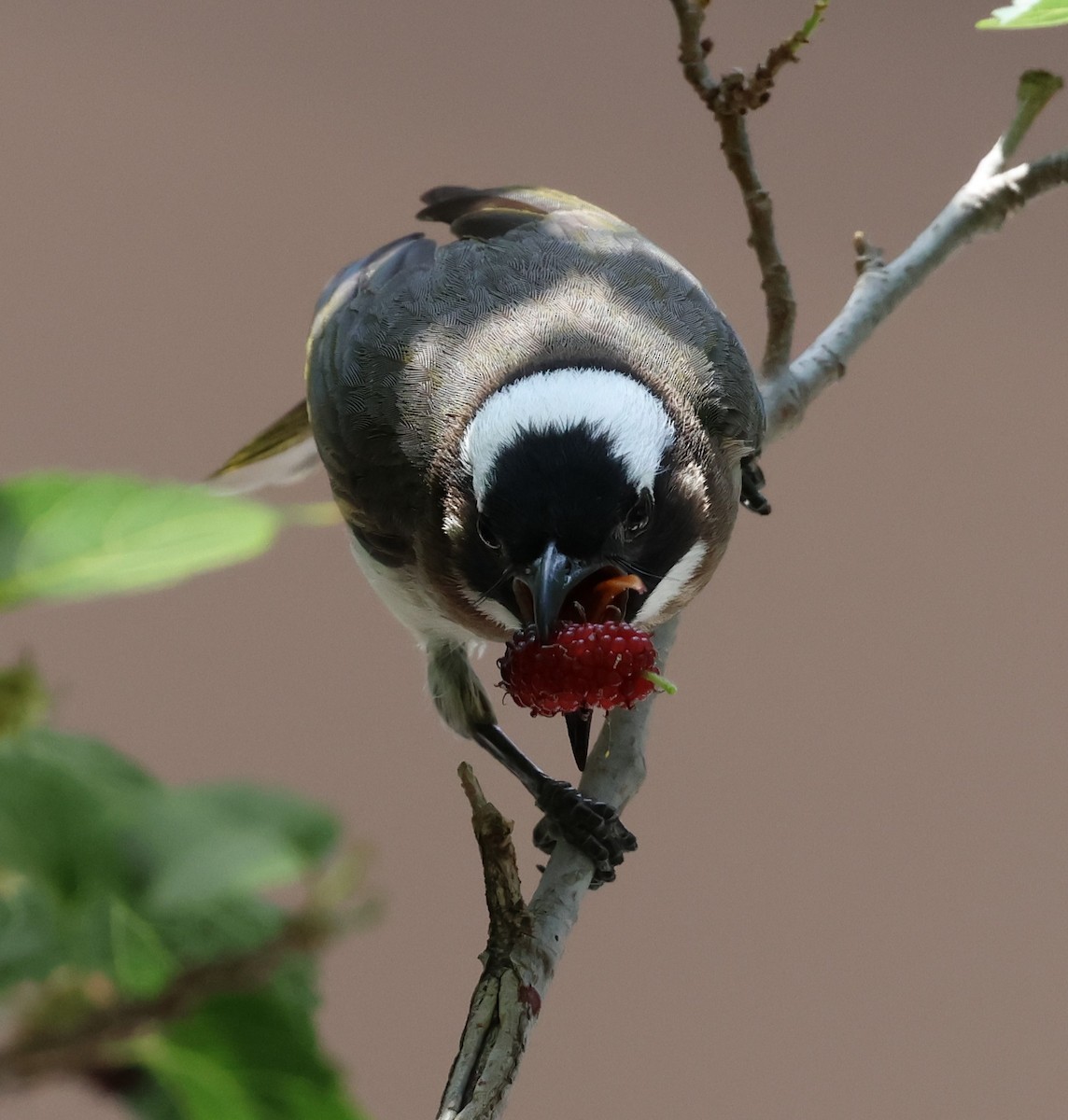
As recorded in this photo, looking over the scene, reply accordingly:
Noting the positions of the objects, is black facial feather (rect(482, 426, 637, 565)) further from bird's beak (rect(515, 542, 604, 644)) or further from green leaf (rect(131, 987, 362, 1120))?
green leaf (rect(131, 987, 362, 1120))

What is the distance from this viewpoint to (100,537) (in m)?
0.27

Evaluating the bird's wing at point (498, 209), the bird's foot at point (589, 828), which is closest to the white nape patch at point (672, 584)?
the bird's foot at point (589, 828)

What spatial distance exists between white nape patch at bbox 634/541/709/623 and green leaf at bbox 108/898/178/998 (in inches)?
48.1

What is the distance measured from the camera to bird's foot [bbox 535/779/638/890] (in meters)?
1.38

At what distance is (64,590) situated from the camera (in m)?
0.26

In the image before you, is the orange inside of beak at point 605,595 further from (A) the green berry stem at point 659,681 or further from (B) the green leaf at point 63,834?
(B) the green leaf at point 63,834

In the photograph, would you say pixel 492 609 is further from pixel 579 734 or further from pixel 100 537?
pixel 100 537

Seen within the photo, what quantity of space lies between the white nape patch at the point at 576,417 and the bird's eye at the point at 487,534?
20mm

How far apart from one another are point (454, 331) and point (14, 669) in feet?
4.35

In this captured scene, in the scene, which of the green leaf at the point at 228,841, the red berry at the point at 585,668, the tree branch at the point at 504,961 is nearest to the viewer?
the green leaf at the point at 228,841

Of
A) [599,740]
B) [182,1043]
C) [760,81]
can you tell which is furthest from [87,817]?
[760,81]

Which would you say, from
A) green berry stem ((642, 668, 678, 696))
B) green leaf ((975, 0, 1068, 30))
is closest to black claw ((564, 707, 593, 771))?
green berry stem ((642, 668, 678, 696))

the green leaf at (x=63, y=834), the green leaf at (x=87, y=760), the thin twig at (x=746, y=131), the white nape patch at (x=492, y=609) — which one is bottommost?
the green leaf at (x=63, y=834)

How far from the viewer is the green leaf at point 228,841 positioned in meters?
0.22
